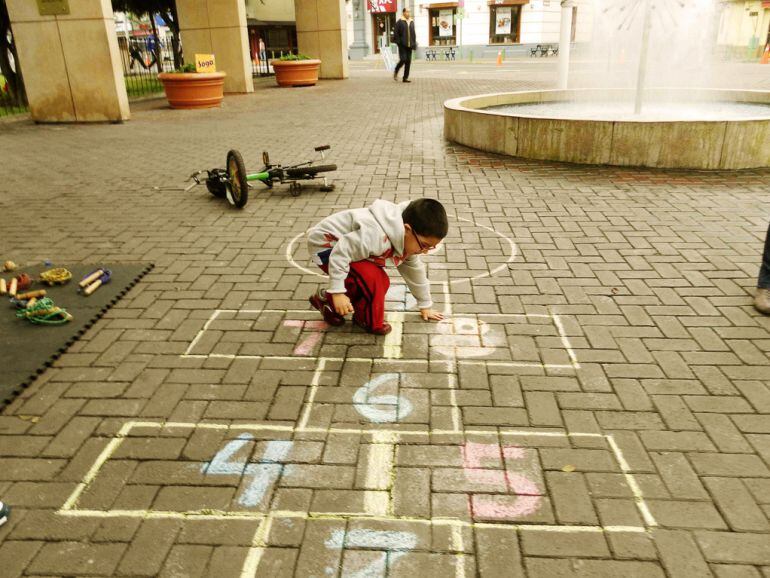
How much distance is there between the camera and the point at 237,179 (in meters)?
6.70

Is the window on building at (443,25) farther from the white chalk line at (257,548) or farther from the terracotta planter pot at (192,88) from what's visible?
the white chalk line at (257,548)

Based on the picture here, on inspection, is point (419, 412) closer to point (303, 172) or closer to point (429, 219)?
point (429, 219)

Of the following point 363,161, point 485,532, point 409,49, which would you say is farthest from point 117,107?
point 485,532

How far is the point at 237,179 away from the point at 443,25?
38.8 metres

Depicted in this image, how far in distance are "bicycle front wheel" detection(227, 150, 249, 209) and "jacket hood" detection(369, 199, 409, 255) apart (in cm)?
325

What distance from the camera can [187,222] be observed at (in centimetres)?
643

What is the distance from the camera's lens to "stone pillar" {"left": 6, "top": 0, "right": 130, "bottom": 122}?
12.8m

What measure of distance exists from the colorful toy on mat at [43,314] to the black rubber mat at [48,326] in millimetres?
34

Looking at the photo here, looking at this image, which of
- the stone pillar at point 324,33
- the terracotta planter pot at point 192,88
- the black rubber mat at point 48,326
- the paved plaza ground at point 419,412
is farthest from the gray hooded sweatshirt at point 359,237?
the stone pillar at point 324,33

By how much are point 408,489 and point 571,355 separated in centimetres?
155

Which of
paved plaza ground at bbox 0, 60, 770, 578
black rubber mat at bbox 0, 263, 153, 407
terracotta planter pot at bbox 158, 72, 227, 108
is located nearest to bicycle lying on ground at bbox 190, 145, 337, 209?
paved plaza ground at bbox 0, 60, 770, 578

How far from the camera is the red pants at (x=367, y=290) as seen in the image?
3777 millimetres

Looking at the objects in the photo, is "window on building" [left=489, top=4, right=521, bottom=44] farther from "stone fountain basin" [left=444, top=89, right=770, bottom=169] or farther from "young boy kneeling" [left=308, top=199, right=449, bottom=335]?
"young boy kneeling" [left=308, top=199, right=449, bottom=335]

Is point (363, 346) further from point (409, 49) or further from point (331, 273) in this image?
point (409, 49)
